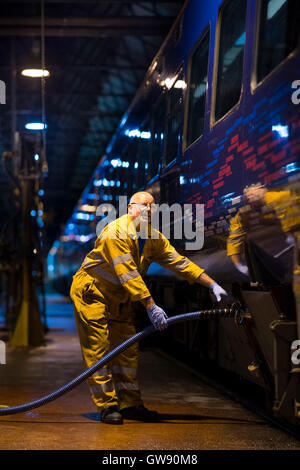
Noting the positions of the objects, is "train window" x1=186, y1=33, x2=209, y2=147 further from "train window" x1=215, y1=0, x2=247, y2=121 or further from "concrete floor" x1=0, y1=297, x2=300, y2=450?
"concrete floor" x1=0, y1=297, x2=300, y2=450

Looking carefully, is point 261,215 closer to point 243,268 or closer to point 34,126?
point 243,268

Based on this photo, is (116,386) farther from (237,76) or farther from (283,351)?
(237,76)

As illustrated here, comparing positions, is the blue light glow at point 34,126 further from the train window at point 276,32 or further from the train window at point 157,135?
the train window at point 276,32

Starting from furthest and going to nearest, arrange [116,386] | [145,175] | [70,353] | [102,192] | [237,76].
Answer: [102,192]
[70,353]
[145,175]
[116,386]
[237,76]

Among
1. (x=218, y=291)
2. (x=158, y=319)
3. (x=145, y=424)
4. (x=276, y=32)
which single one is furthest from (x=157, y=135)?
(x=276, y=32)

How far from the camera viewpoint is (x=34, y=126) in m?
11.9

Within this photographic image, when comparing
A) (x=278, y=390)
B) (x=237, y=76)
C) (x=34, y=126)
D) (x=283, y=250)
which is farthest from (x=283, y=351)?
(x=34, y=126)

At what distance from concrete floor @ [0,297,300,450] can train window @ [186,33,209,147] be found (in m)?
2.31

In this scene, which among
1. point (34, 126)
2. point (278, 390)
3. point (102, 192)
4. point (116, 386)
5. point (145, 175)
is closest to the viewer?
point (278, 390)

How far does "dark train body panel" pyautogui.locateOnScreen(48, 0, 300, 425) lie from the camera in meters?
4.12

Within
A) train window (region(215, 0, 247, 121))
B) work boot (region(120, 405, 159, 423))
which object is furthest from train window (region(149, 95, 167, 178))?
work boot (region(120, 405, 159, 423))

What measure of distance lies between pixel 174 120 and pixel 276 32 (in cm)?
282

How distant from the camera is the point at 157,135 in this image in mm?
8211
